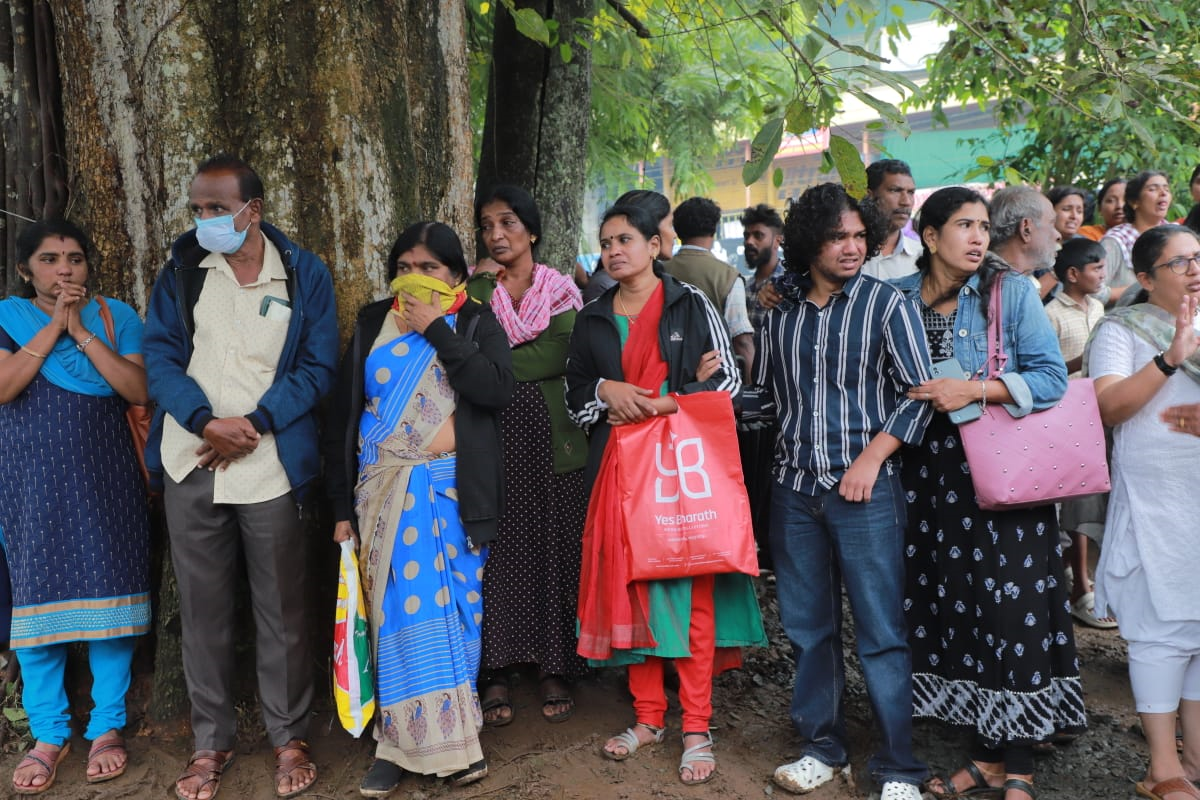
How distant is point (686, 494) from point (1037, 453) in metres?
1.17

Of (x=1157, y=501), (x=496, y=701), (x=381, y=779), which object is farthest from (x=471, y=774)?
(x=1157, y=501)

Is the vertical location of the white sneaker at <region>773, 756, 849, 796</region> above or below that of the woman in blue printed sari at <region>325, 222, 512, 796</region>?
below

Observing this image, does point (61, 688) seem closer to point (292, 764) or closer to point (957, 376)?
point (292, 764)

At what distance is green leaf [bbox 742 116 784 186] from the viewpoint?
11.6 ft

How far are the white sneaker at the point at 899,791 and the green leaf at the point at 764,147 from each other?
6.95 feet

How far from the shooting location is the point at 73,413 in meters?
3.86

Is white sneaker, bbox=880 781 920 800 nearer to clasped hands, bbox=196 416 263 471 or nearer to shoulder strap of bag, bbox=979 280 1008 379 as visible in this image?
shoulder strap of bag, bbox=979 280 1008 379

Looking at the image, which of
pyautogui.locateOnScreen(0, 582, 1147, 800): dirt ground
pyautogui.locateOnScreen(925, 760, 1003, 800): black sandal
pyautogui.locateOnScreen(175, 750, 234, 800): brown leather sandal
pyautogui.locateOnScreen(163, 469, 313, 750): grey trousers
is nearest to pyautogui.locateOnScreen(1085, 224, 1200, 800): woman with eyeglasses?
pyautogui.locateOnScreen(0, 582, 1147, 800): dirt ground

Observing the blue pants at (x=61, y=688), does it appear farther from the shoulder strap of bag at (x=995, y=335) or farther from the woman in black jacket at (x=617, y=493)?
the shoulder strap of bag at (x=995, y=335)

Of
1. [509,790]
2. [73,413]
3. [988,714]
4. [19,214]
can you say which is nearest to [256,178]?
[73,413]

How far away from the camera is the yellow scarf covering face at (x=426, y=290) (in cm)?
363

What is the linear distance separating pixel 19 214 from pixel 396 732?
2804 mm

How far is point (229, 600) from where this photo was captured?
3.76 m

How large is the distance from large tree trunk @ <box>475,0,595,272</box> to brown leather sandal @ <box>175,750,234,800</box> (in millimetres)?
4180
